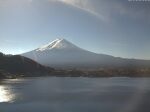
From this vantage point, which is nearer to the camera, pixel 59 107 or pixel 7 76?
pixel 59 107

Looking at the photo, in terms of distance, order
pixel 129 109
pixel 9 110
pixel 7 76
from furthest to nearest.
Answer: pixel 7 76 → pixel 129 109 → pixel 9 110

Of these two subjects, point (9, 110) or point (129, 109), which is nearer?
point (9, 110)

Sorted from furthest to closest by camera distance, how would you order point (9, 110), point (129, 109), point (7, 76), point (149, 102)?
point (7, 76)
point (149, 102)
point (129, 109)
point (9, 110)

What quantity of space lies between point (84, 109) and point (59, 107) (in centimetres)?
638

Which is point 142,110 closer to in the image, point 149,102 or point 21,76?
point 149,102

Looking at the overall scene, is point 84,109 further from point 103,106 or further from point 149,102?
point 149,102

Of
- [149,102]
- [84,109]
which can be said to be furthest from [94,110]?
[149,102]

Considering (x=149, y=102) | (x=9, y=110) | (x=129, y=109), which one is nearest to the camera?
(x=9, y=110)

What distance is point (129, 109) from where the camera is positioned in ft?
227

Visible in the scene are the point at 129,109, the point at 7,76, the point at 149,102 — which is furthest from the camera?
the point at 7,76

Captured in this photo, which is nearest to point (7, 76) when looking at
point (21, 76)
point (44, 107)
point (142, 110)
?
point (21, 76)

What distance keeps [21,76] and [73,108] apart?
134m

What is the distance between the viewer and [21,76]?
652 ft

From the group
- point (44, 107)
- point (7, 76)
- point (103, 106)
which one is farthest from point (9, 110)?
point (7, 76)
